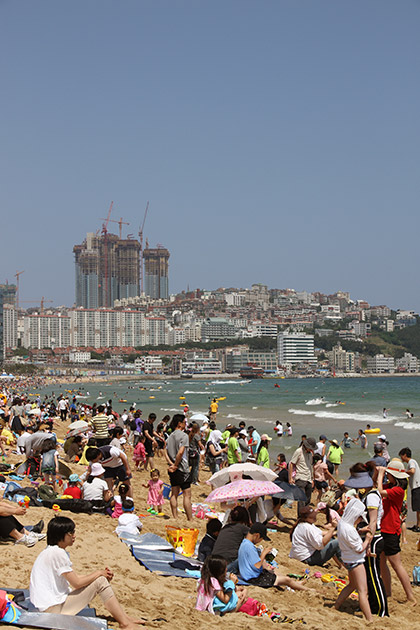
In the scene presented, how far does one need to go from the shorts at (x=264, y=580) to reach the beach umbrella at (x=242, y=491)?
1.32m

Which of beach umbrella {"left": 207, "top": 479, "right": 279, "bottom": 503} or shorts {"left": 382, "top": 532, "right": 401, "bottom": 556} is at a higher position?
beach umbrella {"left": 207, "top": 479, "right": 279, "bottom": 503}

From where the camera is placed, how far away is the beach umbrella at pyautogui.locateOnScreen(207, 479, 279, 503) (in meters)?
7.69

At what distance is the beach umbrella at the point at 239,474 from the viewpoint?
8562mm

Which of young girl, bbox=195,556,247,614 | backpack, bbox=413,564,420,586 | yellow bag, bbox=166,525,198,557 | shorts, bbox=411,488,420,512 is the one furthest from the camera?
shorts, bbox=411,488,420,512

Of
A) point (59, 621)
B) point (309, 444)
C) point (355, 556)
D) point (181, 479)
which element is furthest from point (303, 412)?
point (59, 621)

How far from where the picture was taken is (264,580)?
636 cm

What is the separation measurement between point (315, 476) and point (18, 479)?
Answer: 473 cm

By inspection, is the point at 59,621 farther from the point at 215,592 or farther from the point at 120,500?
the point at 120,500

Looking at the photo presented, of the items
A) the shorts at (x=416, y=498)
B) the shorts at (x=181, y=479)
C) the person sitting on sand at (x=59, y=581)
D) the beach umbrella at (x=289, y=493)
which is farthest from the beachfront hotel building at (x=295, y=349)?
the person sitting on sand at (x=59, y=581)

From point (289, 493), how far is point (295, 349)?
175m

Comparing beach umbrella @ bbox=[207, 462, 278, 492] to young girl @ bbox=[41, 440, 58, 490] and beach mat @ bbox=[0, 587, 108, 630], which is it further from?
beach mat @ bbox=[0, 587, 108, 630]

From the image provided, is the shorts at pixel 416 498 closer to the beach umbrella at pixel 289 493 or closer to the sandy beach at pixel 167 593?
the beach umbrella at pixel 289 493

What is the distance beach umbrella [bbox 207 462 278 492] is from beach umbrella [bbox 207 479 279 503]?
1.46 ft

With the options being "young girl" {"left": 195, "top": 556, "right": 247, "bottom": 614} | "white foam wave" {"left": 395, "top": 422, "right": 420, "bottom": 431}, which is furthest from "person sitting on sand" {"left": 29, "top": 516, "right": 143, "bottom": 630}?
"white foam wave" {"left": 395, "top": 422, "right": 420, "bottom": 431}
